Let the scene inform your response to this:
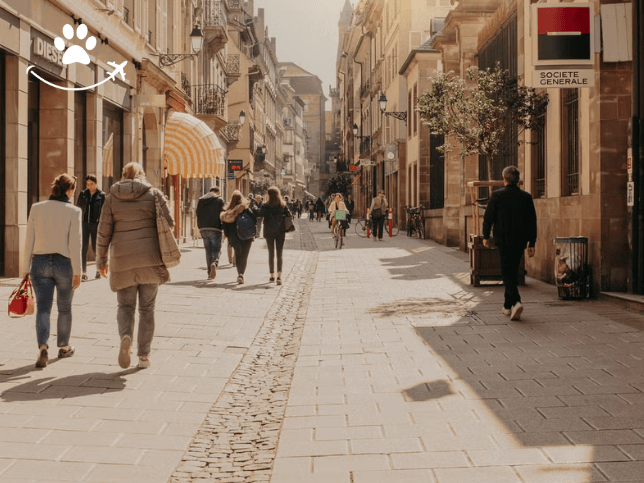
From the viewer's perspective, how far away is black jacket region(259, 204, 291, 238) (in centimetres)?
1598

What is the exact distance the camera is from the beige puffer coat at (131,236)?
303 inches

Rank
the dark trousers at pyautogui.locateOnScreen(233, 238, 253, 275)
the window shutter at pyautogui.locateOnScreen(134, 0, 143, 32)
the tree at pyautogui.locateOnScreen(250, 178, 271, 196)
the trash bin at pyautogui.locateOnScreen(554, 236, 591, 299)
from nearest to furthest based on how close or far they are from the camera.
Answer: the trash bin at pyautogui.locateOnScreen(554, 236, 591, 299)
the dark trousers at pyautogui.locateOnScreen(233, 238, 253, 275)
the window shutter at pyautogui.locateOnScreen(134, 0, 143, 32)
the tree at pyautogui.locateOnScreen(250, 178, 271, 196)

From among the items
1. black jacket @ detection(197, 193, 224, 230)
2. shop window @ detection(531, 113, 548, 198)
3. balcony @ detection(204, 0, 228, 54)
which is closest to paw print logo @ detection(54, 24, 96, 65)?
black jacket @ detection(197, 193, 224, 230)

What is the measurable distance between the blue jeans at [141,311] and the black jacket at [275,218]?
26.8ft

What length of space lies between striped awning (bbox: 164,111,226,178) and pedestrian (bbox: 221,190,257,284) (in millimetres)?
11234

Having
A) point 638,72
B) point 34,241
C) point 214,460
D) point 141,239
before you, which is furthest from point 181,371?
point 638,72

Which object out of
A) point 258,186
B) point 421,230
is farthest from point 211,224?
point 258,186

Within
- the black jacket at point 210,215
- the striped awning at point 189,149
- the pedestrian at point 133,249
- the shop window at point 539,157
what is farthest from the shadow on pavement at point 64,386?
the striped awning at point 189,149

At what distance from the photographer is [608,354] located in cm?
813

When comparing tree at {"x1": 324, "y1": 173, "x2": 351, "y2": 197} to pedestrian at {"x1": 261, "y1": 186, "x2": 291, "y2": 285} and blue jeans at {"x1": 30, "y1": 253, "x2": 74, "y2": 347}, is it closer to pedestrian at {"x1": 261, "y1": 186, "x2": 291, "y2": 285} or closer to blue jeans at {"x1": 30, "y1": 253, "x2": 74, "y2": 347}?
pedestrian at {"x1": 261, "y1": 186, "x2": 291, "y2": 285}

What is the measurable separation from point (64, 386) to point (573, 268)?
25.4 ft

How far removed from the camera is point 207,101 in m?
36.1

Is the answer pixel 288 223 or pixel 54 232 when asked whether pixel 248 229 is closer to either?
pixel 288 223

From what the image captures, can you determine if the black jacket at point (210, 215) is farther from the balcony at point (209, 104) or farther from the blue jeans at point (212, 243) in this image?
the balcony at point (209, 104)
